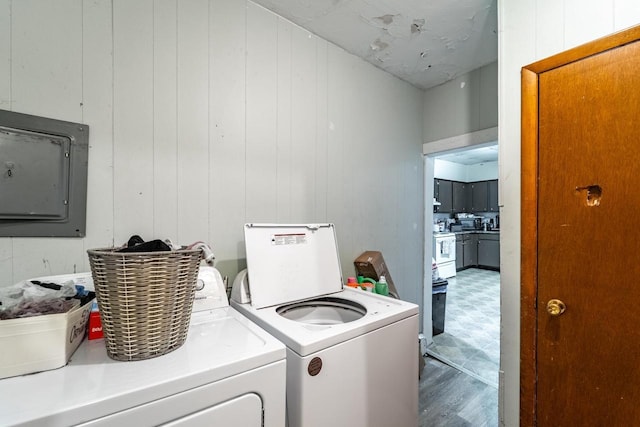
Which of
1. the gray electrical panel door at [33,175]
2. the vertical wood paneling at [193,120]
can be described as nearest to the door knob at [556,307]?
the vertical wood paneling at [193,120]

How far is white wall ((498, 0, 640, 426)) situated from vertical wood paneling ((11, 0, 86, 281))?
76.3 inches

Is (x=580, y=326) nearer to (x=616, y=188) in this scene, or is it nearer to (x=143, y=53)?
(x=616, y=188)

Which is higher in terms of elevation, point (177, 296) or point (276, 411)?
point (177, 296)

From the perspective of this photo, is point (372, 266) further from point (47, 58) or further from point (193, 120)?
point (47, 58)

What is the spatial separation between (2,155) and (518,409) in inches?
94.6

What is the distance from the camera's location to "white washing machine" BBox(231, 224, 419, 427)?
94cm

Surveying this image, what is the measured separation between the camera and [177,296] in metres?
0.81

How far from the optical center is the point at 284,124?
1.72 m

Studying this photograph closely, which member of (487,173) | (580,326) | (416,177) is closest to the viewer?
(580,326)

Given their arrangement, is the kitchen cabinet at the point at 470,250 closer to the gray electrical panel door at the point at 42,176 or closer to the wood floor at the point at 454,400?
the wood floor at the point at 454,400

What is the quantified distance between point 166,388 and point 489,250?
22.4 feet

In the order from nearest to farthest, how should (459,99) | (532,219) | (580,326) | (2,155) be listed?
(2,155), (580,326), (532,219), (459,99)

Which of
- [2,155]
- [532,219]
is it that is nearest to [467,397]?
[532,219]

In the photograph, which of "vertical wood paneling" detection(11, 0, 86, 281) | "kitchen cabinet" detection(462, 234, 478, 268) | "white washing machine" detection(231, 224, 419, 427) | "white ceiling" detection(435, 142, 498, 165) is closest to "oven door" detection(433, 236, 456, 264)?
"kitchen cabinet" detection(462, 234, 478, 268)
